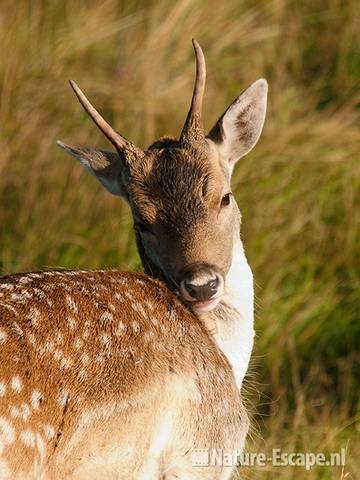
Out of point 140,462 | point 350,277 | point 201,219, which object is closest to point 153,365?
point 140,462

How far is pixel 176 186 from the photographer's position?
16.6 ft

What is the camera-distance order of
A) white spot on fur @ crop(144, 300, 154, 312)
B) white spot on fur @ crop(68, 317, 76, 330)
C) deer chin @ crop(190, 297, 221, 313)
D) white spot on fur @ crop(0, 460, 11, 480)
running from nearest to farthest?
1. white spot on fur @ crop(0, 460, 11, 480)
2. white spot on fur @ crop(68, 317, 76, 330)
3. white spot on fur @ crop(144, 300, 154, 312)
4. deer chin @ crop(190, 297, 221, 313)

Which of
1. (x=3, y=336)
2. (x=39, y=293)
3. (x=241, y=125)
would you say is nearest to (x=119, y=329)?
(x=39, y=293)

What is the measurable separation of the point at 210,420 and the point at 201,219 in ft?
2.74

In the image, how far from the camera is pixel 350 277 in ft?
24.4

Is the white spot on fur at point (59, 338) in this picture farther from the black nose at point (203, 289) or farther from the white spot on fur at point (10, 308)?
the black nose at point (203, 289)

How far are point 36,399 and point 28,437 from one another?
12 cm

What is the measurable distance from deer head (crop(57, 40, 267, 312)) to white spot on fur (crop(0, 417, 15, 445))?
3.62ft

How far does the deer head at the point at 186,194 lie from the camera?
4832 mm

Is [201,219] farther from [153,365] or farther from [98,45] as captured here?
[98,45]

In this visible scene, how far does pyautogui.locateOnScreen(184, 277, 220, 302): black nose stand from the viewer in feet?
15.4

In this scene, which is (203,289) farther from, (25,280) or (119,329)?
(25,280)

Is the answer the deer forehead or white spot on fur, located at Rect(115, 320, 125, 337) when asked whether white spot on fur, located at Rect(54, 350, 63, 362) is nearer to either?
white spot on fur, located at Rect(115, 320, 125, 337)

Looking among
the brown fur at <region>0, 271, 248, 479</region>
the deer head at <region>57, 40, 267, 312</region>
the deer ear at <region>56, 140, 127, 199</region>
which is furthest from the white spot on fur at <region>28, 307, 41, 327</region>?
the deer ear at <region>56, 140, 127, 199</region>
